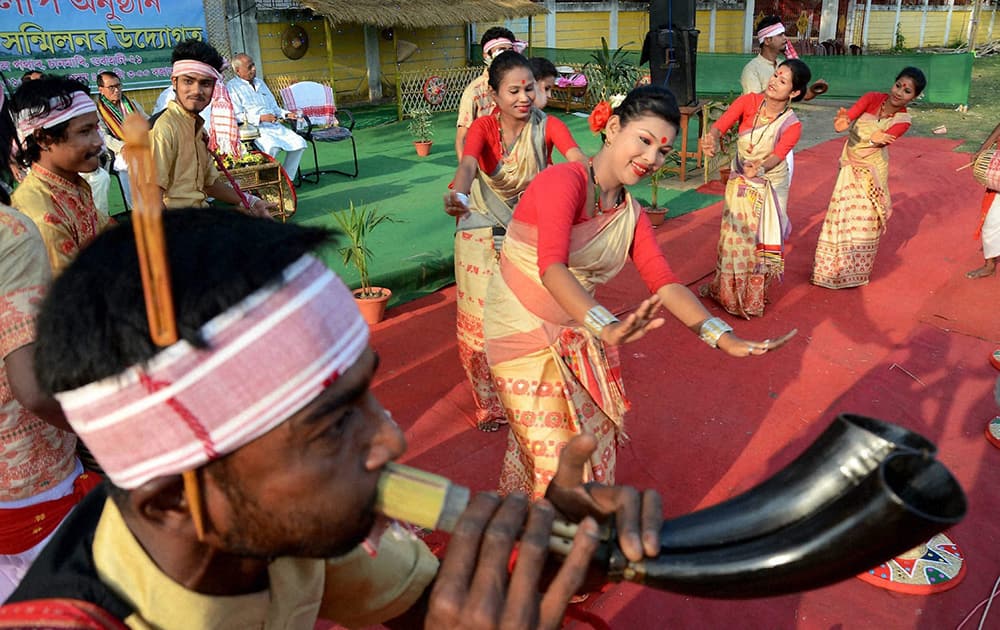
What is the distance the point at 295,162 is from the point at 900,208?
707 centimetres

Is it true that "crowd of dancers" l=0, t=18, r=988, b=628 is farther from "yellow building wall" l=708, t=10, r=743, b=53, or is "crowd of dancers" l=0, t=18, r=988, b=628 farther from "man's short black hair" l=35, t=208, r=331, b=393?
"yellow building wall" l=708, t=10, r=743, b=53

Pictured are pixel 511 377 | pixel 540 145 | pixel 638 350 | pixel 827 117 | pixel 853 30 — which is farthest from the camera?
pixel 853 30

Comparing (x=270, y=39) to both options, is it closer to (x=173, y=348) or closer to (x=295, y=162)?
(x=295, y=162)

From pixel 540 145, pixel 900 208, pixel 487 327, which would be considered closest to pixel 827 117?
pixel 900 208

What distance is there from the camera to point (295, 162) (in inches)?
324

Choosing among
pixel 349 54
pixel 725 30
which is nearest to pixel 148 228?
pixel 349 54

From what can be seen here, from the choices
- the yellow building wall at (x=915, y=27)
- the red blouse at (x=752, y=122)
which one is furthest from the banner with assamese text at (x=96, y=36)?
the yellow building wall at (x=915, y=27)

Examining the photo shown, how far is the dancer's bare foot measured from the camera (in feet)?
19.4

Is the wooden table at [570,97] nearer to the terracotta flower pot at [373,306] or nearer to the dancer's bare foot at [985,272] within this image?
the dancer's bare foot at [985,272]

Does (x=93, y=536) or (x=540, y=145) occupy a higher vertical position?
(x=540, y=145)

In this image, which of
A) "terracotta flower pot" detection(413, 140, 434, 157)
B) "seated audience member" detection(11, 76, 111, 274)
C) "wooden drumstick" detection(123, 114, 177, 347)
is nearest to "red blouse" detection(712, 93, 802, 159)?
"seated audience member" detection(11, 76, 111, 274)

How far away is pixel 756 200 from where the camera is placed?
205 inches

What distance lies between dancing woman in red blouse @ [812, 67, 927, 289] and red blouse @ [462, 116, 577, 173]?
2966 millimetres

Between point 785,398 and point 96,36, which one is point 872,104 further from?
point 96,36
